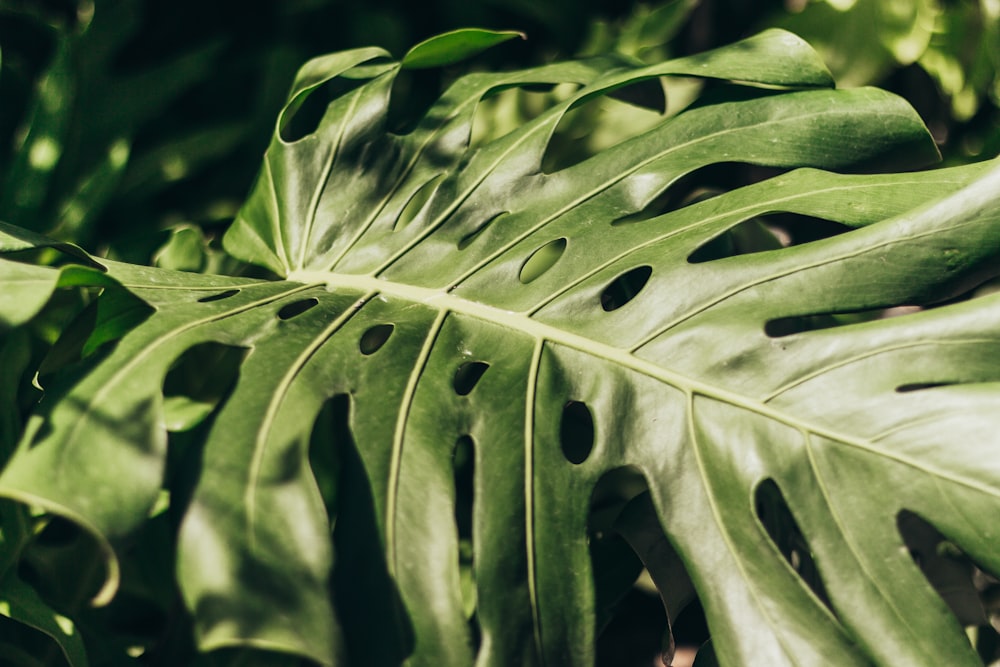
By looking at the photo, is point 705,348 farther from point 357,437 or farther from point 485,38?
point 485,38

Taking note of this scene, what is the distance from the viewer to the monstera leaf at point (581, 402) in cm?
68

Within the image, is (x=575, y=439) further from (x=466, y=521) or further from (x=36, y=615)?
(x=36, y=615)

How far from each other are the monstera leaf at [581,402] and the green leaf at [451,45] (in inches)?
0.5

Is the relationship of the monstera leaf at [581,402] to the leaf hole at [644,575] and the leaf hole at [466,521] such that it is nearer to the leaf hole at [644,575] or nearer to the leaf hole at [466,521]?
the leaf hole at [644,575]

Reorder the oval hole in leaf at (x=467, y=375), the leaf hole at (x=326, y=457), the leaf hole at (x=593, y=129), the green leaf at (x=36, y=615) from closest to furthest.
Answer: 1. the green leaf at (x=36, y=615)
2. the leaf hole at (x=326, y=457)
3. the oval hole in leaf at (x=467, y=375)
4. the leaf hole at (x=593, y=129)

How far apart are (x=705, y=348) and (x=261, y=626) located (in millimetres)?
481

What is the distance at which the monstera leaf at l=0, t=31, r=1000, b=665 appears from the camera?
2.24 ft

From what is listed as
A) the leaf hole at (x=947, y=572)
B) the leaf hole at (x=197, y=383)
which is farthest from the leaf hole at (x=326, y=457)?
the leaf hole at (x=947, y=572)

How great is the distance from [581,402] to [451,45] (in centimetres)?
54

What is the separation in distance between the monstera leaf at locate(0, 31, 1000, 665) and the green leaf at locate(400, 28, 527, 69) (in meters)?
0.01

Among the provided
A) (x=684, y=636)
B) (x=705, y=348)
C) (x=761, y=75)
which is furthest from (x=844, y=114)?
(x=684, y=636)

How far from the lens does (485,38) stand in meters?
1.12

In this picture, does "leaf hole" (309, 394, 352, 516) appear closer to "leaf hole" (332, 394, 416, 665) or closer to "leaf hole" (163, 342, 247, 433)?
"leaf hole" (163, 342, 247, 433)

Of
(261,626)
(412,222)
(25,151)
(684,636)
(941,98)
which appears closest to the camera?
(261,626)
